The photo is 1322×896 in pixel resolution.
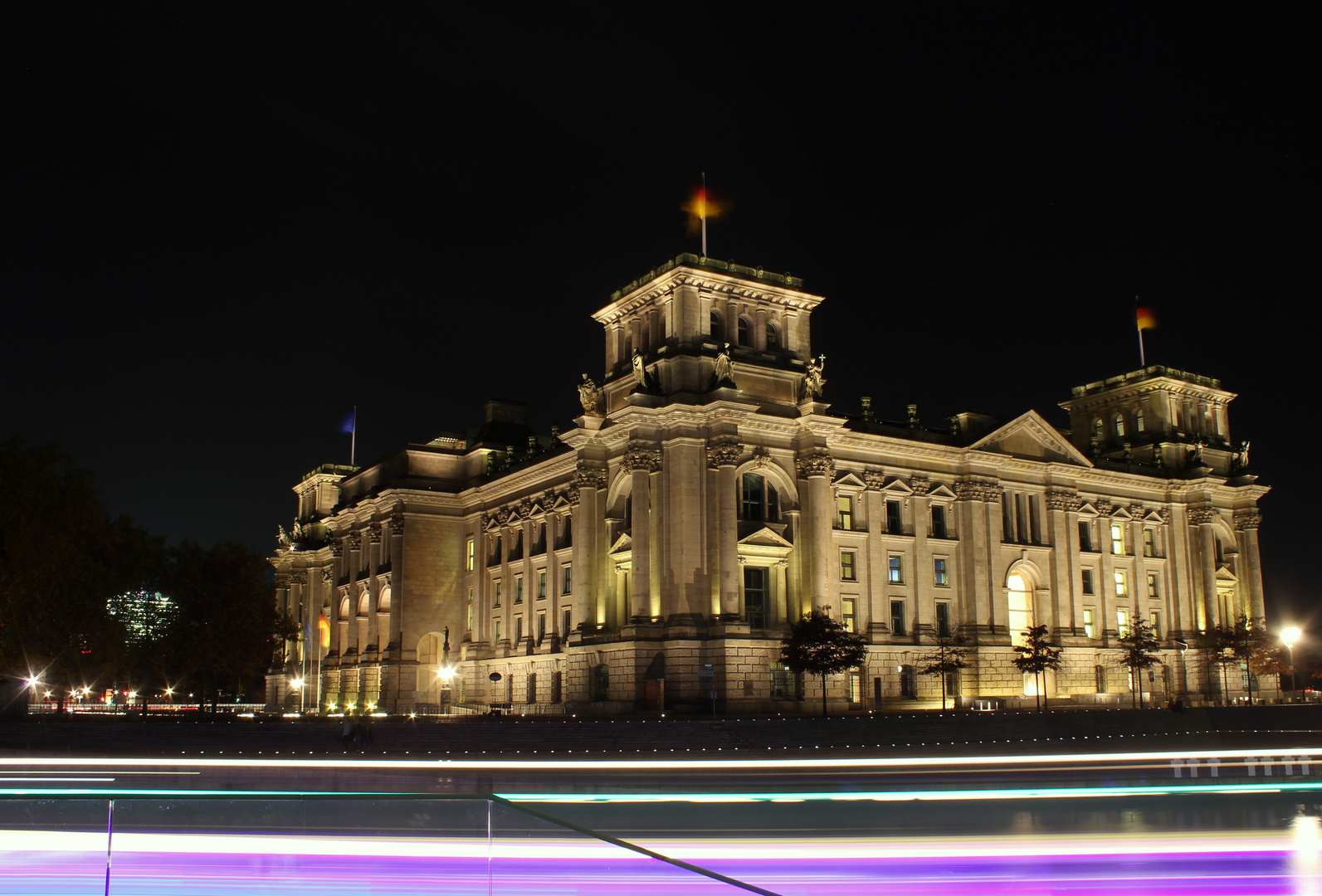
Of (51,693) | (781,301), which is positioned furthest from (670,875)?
(51,693)

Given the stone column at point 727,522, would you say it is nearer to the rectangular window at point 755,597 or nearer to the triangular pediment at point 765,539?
the triangular pediment at point 765,539

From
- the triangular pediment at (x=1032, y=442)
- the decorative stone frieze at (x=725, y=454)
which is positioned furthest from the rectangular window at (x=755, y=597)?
the triangular pediment at (x=1032, y=442)

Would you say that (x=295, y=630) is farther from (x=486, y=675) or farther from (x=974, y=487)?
(x=974, y=487)

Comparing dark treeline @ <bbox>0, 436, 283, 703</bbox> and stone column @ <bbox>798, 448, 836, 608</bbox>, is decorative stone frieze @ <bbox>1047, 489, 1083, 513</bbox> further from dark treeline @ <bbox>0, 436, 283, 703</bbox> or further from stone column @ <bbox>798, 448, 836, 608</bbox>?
dark treeline @ <bbox>0, 436, 283, 703</bbox>

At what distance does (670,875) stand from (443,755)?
1487 inches

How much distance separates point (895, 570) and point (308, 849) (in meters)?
67.1

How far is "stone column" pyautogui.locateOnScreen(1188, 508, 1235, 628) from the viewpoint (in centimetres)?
8644

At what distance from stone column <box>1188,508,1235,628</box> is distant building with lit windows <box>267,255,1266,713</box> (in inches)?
7.5

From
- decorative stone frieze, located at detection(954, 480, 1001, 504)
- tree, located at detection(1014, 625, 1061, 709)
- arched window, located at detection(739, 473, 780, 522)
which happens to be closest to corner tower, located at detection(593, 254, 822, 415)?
arched window, located at detection(739, 473, 780, 522)

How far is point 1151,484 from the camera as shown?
3438 inches

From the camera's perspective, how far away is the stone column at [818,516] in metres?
65.6

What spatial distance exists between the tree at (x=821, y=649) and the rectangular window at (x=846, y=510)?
34.5 ft

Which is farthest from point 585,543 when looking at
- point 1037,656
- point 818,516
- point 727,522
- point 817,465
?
point 1037,656

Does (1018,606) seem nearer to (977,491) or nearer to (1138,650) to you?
(1138,650)
